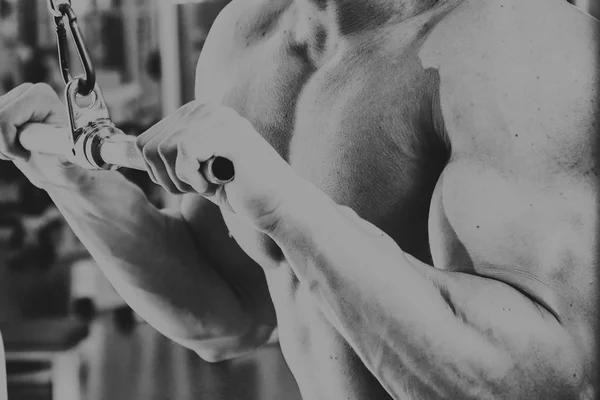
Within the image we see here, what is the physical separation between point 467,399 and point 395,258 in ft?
0.31

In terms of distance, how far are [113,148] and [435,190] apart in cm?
23

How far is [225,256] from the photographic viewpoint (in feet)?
2.78

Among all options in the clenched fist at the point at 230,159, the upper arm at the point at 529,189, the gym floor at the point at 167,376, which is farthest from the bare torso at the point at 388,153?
the gym floor at the point at 167,376

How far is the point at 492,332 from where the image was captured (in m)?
0.47

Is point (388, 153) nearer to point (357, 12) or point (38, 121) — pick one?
point (357, 12)

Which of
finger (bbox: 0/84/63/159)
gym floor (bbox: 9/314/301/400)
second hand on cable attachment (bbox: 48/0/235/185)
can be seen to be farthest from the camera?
gym floor (bbox: 9/314/301/400)

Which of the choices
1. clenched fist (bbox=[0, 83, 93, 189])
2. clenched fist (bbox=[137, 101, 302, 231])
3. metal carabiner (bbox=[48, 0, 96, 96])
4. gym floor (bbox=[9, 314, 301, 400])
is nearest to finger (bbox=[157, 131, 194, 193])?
clenched fist (bbox=[137, 101, 302, 231])

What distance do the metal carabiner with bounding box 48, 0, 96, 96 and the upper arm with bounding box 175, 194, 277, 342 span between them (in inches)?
9.4

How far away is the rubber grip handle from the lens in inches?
19.0

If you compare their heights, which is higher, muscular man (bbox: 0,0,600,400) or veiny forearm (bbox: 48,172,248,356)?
muscular man (bbox: 0,0,600,400)

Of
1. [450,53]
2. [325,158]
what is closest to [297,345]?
[325,158]

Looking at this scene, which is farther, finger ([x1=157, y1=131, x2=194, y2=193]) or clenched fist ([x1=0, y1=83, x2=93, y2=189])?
clenched fist ([x1=0, y1=83, x2=93, y2=189])

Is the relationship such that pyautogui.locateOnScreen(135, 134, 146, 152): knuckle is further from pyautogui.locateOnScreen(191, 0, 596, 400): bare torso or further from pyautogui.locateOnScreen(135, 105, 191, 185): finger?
pyautogui.locateOnScreen(191, 0, 596, 400): bare torso

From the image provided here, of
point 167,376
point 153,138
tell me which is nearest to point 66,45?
point 153,138
